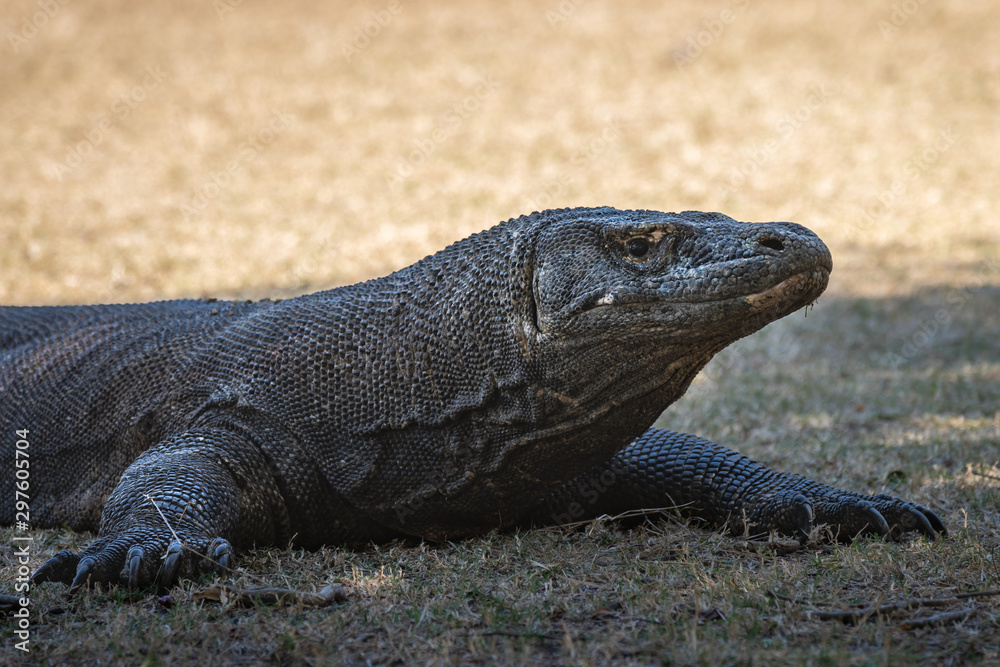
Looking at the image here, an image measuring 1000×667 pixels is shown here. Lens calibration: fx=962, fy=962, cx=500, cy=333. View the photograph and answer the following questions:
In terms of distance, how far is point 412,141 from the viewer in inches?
635

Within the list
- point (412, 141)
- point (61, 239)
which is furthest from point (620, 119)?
point (61, 239)

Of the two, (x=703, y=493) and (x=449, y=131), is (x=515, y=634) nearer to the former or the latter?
(x=703, y=493)

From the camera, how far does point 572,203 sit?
13.9 m

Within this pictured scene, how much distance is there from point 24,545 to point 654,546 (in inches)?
104

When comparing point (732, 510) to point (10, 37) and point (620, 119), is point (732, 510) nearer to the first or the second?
point (620, 119)

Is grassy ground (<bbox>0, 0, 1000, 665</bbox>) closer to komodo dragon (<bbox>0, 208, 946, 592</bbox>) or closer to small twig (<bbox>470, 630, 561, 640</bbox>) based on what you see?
small twig (<bbox>470, 630, 561, 640</bbox>)
